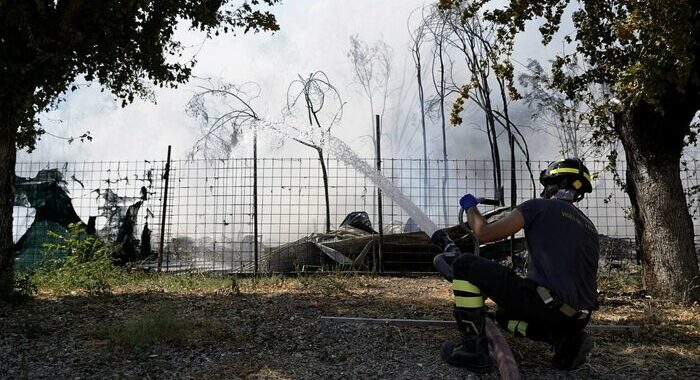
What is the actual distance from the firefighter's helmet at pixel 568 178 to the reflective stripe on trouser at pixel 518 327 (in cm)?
90

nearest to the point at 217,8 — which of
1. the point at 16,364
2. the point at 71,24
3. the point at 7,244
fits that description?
the point at 71,24

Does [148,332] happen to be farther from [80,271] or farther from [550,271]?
[80,271]

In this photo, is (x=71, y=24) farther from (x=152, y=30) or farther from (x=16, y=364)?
(x=16, y=364)

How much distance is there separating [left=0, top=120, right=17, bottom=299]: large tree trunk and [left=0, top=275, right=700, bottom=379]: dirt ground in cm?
35

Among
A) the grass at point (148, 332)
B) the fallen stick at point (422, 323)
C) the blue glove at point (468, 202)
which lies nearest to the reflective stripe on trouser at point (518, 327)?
the fallen stick at point (422, 323)

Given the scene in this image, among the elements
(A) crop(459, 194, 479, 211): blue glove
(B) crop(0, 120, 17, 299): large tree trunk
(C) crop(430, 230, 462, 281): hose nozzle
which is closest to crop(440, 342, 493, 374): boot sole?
(C) crop(430, 230, 462, 281): hose nozzle

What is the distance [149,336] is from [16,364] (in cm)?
99

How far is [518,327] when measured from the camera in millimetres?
3965

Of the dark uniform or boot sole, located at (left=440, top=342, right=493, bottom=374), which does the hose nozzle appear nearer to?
the dark uniform

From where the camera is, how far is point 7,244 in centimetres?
648

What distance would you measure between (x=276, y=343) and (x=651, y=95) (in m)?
4.51

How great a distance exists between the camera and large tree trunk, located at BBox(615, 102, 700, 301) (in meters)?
7.11

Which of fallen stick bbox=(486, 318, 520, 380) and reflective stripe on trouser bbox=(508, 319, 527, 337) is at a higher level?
reflective stripe on trouser bbox=(508, 319, 527, 337)

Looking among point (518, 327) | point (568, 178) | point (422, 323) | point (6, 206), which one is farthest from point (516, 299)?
point (6, 206)
